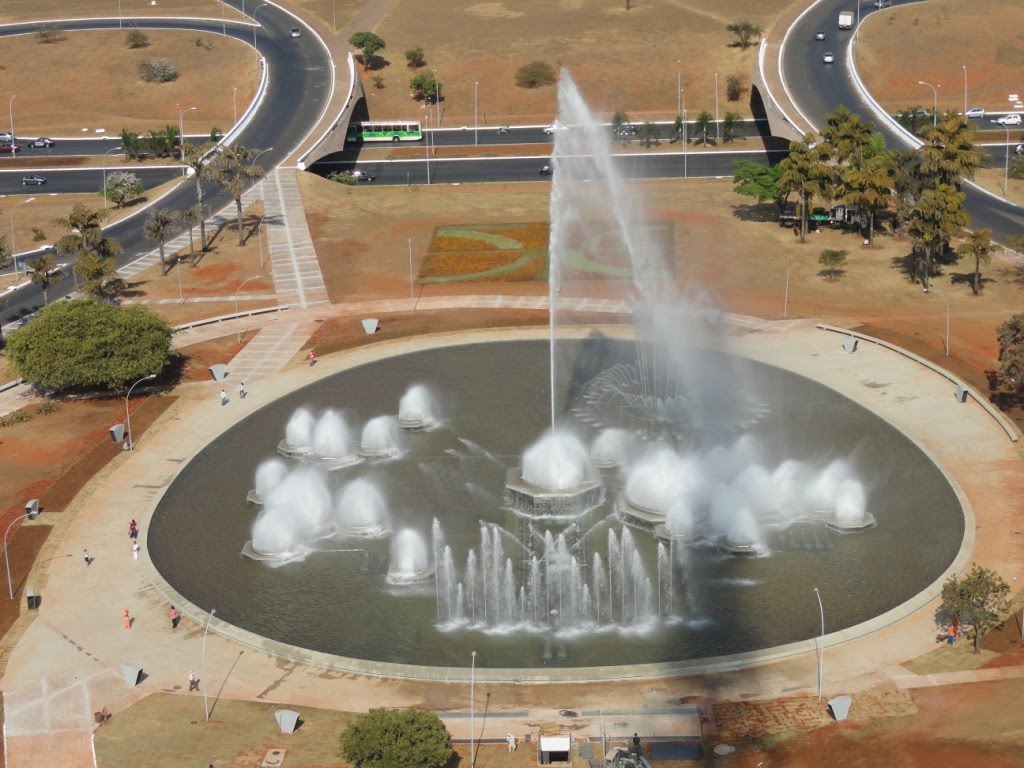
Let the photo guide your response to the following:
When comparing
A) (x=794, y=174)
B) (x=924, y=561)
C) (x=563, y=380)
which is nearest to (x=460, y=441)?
(x=563, y=380)

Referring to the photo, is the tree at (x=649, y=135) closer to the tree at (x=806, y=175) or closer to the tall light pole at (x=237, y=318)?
the tree at (x=806, y=175)

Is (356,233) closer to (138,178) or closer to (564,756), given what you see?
(138,178)

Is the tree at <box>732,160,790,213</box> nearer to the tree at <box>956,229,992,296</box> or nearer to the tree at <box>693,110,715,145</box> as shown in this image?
the tree at <box>956,229,992,296</box>

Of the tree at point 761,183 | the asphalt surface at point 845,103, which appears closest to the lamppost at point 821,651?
the tree at point 761,183

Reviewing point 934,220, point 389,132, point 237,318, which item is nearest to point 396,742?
point 237,318

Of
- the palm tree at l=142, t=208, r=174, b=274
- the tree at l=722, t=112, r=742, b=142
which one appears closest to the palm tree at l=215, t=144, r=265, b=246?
the palm tree at l=142, t=208, r=174, b=274
